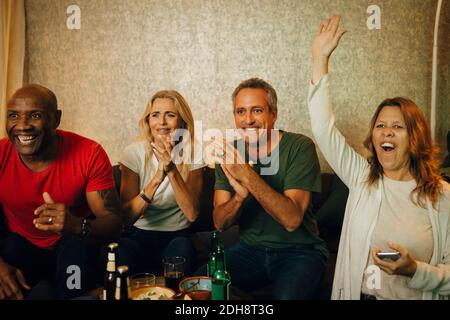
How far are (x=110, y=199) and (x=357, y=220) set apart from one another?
1.01 m

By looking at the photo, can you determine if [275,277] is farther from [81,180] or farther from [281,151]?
[81,180]

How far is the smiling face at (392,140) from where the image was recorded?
142 centimetres

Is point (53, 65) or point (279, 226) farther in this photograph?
point (53, 65)

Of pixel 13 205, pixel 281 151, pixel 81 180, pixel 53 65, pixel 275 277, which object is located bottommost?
pixel 275 277

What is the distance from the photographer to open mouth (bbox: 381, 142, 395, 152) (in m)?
1.42

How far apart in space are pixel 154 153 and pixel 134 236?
42cm

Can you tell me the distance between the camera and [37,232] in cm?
168

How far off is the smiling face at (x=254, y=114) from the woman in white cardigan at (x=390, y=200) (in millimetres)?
382

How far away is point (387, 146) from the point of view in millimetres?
1430

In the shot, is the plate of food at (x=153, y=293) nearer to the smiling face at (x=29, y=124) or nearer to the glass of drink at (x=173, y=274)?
the glass of drink at (x=173, y=274)

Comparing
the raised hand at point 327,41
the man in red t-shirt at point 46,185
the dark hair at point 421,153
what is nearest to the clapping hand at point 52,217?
the man in red t-shirt at point 46,185

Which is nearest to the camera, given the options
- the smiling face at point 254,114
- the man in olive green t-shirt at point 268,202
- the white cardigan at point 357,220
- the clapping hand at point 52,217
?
the white cardigan at point 357,220
